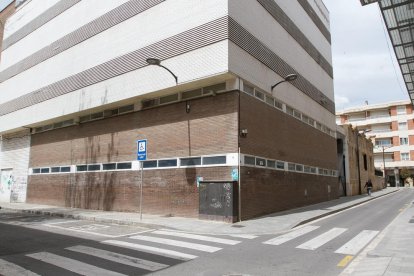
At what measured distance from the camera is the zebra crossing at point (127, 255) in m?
7.41

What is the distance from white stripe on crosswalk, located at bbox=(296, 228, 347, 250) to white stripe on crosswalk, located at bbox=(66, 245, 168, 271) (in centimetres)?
442

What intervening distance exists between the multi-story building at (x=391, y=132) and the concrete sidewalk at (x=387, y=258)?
208 feet

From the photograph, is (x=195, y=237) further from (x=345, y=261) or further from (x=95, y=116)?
(x=95, y=116)

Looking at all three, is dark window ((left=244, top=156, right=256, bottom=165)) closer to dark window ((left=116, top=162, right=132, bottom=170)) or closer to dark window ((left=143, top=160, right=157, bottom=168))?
dark window ((left=143, top=160, right=157, bottom=168))

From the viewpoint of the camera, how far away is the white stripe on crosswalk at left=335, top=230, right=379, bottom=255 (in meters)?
9.17

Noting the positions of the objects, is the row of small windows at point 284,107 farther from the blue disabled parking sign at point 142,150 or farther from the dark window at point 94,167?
the dark window at point 94,167

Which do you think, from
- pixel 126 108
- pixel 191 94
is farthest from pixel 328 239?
pixel 126 108

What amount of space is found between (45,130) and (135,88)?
1286 cm

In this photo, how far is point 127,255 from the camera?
8750 millimetres

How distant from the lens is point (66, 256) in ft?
28.5

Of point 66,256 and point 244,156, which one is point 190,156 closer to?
point 244,156

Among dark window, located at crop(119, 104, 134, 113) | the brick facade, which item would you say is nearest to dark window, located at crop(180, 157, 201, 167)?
the brick facade

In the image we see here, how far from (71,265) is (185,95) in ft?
39.2

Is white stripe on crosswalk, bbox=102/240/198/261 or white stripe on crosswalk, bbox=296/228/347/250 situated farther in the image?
white stripe on crosswalk, bbox=296/228/347/250
